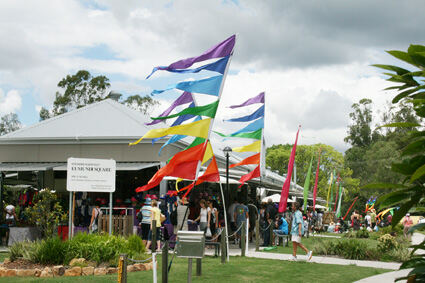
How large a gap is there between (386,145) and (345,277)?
165 ft

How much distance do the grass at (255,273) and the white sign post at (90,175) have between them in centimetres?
314

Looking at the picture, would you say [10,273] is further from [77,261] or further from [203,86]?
[203,86]

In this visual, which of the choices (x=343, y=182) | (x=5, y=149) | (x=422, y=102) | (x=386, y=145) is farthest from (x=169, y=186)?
(x=343, y=182)

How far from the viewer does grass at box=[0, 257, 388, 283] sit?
10812mm

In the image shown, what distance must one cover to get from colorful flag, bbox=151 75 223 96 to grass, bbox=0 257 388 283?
14.2ft

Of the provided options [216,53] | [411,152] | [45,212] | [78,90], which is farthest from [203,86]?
[78,90]

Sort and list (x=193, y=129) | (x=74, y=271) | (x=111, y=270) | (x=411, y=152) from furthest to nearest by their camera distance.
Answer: (x=193, y=129), (x=111, y=270), (x=74, y=271), (x=411, y=152)

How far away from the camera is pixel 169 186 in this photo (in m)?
22.4

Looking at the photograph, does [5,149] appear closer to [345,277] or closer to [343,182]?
[345,277]

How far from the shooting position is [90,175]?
15.0 metres

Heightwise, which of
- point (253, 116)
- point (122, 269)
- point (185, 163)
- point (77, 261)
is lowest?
point (77, 261)

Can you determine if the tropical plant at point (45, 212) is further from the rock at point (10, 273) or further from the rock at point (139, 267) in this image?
the rock at point (139, 267)

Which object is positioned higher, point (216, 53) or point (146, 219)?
point (216, 53)

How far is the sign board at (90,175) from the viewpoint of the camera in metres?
14.6
